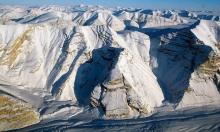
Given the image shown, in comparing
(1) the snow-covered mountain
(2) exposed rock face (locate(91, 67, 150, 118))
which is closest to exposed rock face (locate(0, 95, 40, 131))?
(1) the snow-covered mountain

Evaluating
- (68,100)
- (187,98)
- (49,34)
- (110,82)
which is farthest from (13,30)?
(187,98)

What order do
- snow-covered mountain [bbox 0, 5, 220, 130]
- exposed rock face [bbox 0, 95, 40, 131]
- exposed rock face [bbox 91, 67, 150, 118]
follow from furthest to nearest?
snow-covered mountain [bbox 0, 5, 220, 130] < exposed rock face [bbox 91, 67, 150, 118] < exposed rock face [bbox 0, 95, 40, 131]

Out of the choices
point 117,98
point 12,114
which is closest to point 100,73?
point 117,98

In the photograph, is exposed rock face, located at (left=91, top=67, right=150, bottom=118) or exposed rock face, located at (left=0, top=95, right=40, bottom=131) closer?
exposed rock face, located at (left=0, top=95, right=40, bottom=131)

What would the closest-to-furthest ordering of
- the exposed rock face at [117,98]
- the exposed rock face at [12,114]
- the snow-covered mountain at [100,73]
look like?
1. the exposed rock face at [12,114]
2. the exposed rock face at [117,98]
3. the snow-covered mountain at [100,73]

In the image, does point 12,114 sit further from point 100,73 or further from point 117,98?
point 100,73

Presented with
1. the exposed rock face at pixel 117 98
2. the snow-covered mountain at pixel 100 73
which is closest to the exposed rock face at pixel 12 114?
the snow-covered mountain at pixel 100 73

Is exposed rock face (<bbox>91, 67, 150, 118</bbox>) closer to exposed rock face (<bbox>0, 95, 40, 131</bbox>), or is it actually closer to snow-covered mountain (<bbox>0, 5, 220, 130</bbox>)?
snow-covered mountain (<bbox>0, 5, 220, 130</bbox>)

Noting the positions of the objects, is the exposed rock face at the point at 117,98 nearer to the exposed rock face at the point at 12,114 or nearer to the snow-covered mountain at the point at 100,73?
the snow-covered mountain at the point at 100,73
